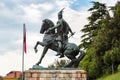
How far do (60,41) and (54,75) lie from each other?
66.7 inches

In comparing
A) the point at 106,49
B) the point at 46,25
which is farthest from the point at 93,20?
the point at 46,25

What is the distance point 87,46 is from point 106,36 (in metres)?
11.2

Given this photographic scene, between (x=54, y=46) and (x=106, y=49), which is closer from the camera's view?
(x=54, y=46)

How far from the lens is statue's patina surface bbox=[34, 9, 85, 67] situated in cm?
2180

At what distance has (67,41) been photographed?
872 inches

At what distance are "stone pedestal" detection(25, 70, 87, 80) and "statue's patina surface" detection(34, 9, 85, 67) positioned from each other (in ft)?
1.97

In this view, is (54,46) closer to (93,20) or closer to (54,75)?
(54,75)

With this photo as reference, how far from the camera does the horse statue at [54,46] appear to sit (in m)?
21.8

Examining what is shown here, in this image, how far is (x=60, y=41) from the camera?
22031 mm

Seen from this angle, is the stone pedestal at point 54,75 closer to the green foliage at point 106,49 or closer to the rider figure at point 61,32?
the rider figure at point 61,32

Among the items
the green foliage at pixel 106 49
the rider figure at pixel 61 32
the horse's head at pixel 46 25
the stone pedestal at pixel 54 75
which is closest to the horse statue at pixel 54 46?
the horse's head at pixel 46 25

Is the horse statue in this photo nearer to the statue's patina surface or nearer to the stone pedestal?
the statue's patina surface

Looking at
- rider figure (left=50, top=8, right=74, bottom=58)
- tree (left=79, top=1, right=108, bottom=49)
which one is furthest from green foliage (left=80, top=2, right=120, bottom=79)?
rider figure (left=50, top=8, right=74, bottom=58)

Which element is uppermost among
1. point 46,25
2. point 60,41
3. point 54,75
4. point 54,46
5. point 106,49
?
point 106,49
